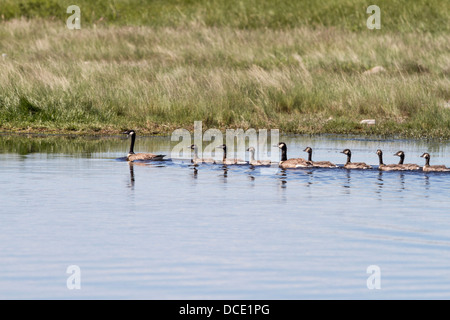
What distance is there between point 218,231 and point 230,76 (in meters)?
17.8

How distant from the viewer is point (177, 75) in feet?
103

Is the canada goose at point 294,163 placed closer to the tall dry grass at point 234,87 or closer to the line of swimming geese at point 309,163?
the line of swimming geese at point 309,163

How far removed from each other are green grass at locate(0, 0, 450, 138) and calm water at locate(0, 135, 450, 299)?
7.32m

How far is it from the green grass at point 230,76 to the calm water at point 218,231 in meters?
7.32

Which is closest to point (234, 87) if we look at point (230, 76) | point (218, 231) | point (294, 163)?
point (230, 76)

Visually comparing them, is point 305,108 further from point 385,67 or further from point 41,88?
point 41,88

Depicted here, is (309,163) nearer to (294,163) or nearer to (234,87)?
(294,163)

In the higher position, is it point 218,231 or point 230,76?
point 230,76

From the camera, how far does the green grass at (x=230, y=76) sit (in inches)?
1108

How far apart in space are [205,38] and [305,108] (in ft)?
36.0

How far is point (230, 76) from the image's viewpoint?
101 ft

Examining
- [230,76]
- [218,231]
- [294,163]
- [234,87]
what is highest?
[230,76]

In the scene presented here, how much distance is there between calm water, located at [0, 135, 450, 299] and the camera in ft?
35.0

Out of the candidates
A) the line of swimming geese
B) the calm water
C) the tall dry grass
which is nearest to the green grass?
the tall dry grass
